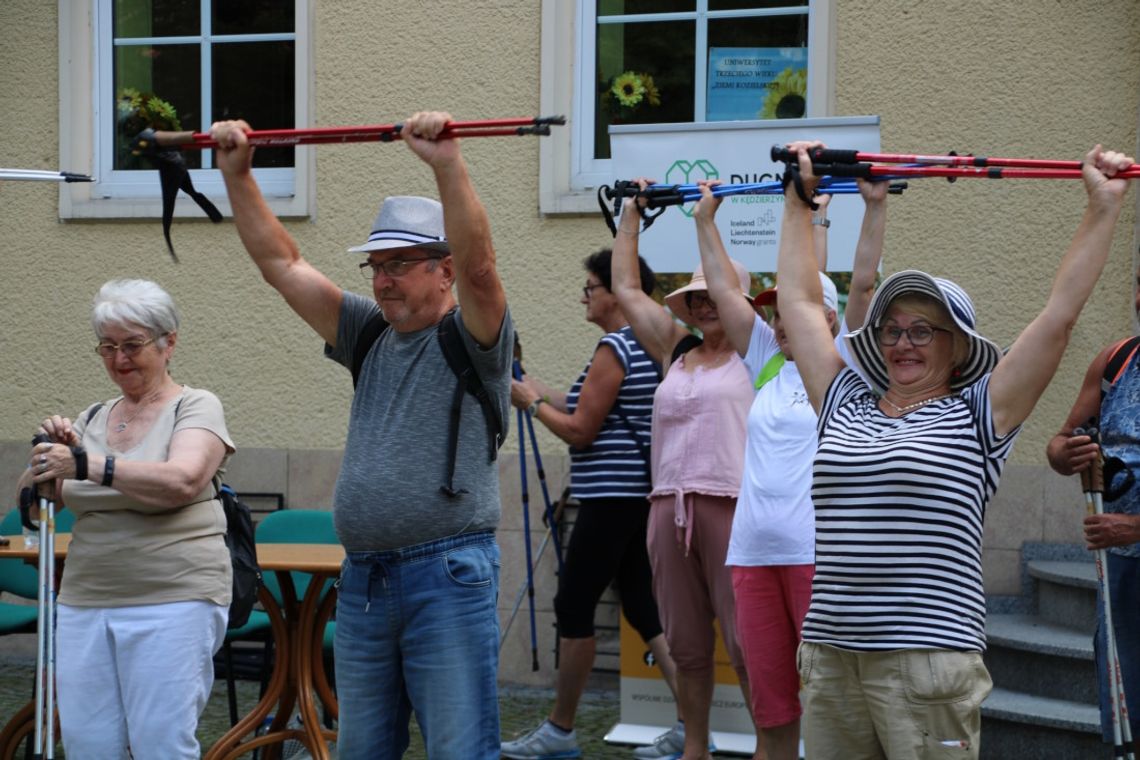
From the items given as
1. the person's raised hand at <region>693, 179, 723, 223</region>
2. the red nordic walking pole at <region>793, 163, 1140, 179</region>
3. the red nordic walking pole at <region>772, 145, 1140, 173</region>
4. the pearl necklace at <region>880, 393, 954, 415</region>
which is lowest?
the pearl necklace at <region>880, 393, 954, 415</region>

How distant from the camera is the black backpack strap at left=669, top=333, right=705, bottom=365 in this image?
6.25 m

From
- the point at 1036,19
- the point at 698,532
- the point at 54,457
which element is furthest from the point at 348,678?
the point at 1036,19

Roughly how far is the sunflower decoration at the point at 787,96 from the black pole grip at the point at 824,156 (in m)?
4.08

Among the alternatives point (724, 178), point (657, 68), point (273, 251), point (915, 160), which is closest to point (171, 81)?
point (657, 68)

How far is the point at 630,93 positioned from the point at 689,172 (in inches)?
72.4

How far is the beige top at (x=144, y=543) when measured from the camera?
4.56m

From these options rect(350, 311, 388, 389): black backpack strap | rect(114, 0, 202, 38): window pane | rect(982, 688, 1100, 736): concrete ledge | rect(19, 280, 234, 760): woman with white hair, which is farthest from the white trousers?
rect(114, 0, 202, 38): window pane

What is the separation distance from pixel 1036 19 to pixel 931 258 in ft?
4.04

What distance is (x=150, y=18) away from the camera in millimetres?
9078

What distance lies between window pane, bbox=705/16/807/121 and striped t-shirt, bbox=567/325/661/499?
6.65 feet

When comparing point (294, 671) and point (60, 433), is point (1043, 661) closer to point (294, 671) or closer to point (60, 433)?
point (294, 671)

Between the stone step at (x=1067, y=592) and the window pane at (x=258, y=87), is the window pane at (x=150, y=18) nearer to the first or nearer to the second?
the window pane at (x=258, y=87)

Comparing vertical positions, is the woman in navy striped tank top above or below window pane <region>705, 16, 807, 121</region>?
below

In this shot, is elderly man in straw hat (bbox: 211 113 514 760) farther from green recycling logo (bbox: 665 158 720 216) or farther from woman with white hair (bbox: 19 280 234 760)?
green recycling logo (bbox: 665 158 720 216)
